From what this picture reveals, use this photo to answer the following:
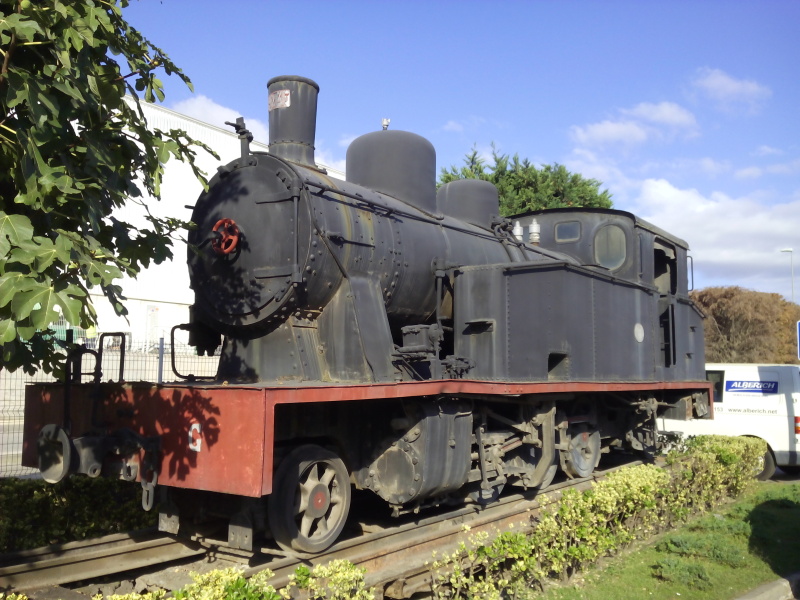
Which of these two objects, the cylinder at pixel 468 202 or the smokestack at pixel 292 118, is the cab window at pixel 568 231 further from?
the smokestack at pixel 292 118

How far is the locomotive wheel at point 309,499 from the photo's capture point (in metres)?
4.67

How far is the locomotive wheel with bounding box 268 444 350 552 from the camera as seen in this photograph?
15.3 ft

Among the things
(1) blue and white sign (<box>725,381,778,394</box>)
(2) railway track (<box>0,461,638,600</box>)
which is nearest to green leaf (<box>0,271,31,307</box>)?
(2) railway track (<box>0,461,638,600</box>)

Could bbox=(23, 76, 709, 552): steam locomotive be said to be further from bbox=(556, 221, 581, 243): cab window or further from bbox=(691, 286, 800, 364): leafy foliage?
bbox=(691, 286, 800, 364): leafy foliage

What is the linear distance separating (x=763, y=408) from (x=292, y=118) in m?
8.85

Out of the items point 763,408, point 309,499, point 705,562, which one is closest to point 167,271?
point 763,408

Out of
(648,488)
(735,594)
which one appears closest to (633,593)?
(735,594)

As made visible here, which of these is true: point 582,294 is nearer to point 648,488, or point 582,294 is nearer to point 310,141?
point 648,488

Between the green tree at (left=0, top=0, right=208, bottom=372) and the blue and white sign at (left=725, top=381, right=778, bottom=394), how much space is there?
10.2 m

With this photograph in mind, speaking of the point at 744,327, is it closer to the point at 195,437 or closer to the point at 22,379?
the point at 22,379

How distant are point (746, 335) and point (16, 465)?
2895 cm

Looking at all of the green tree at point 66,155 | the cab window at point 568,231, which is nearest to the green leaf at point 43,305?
the green tree at point 66,155

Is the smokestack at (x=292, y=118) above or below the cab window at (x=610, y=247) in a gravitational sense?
above

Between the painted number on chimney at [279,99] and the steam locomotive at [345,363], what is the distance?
1 cm
